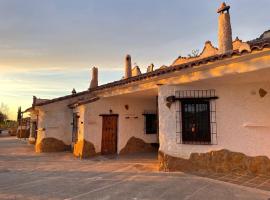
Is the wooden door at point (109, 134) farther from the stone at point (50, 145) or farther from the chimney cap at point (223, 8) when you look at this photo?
the chimney cap at point (223, 8)

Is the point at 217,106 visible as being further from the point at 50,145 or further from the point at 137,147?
the point at 50,145

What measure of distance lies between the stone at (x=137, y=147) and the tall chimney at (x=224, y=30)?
654 cm

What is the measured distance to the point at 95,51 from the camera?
44.8 feet

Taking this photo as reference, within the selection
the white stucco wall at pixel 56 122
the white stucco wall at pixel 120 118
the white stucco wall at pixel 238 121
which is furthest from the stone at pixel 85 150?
the white stucco wall at pixel 238 121

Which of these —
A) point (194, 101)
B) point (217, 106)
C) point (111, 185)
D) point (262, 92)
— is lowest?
point (111, 185)

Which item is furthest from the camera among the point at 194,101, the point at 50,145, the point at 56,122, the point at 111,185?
the point at 56,122

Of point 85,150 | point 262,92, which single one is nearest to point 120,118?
point 85,150

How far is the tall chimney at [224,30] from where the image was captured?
31.1ft

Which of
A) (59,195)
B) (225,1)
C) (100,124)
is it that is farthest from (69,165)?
(225,1)

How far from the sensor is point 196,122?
28.1 ft

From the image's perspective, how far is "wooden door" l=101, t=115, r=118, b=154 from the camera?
12789 mm

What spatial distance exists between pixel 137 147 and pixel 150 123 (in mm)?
1544

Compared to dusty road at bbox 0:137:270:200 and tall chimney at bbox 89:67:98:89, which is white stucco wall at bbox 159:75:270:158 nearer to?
dusty road at bbox 0:137:270:200

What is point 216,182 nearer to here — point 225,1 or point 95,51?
point 225,1
